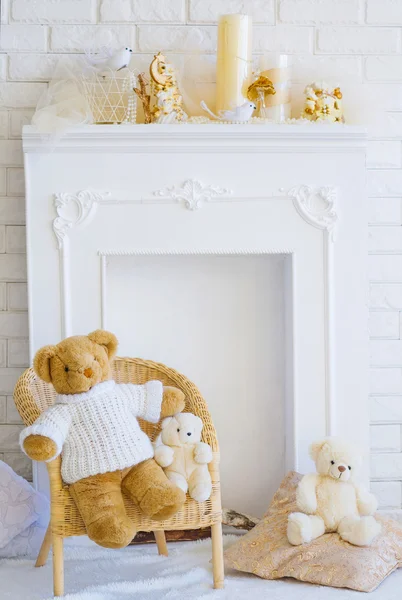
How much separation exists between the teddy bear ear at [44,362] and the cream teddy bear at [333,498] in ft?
2.59

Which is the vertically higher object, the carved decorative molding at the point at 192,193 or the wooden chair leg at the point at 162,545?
the carved decorative molding at the point at 192,193

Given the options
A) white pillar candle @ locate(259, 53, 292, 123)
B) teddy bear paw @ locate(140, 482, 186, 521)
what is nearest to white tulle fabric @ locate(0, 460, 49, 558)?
teddy bear paw @ locate(140, 482, 186, 521)

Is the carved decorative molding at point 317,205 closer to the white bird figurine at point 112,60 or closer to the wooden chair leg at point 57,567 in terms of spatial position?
the white bird figurine at point 112,60

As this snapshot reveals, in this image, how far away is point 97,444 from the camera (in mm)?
1879

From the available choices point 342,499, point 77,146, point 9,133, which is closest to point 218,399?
point 342,499

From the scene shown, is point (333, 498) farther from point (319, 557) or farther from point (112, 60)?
point (112, 60)

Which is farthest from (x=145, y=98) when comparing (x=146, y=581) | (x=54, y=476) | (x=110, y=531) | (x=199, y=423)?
(x=146, y=581)

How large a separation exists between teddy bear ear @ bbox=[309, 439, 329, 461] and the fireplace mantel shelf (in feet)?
3.02

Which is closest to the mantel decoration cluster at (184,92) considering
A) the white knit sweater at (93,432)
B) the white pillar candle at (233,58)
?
the white pillar candle at (233,58)

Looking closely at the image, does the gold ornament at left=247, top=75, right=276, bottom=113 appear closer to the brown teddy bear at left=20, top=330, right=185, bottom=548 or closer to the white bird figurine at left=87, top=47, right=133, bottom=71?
the white bird figurine at left=87, top=47, right=133, bottom=71

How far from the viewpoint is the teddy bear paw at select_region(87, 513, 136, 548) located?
177 cm

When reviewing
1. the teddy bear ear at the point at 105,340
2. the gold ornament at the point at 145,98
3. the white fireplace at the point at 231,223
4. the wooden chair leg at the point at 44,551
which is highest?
the gold ornament at the point at 145,98

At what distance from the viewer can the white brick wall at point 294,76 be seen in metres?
2.46

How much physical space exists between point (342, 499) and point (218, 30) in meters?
1.51
